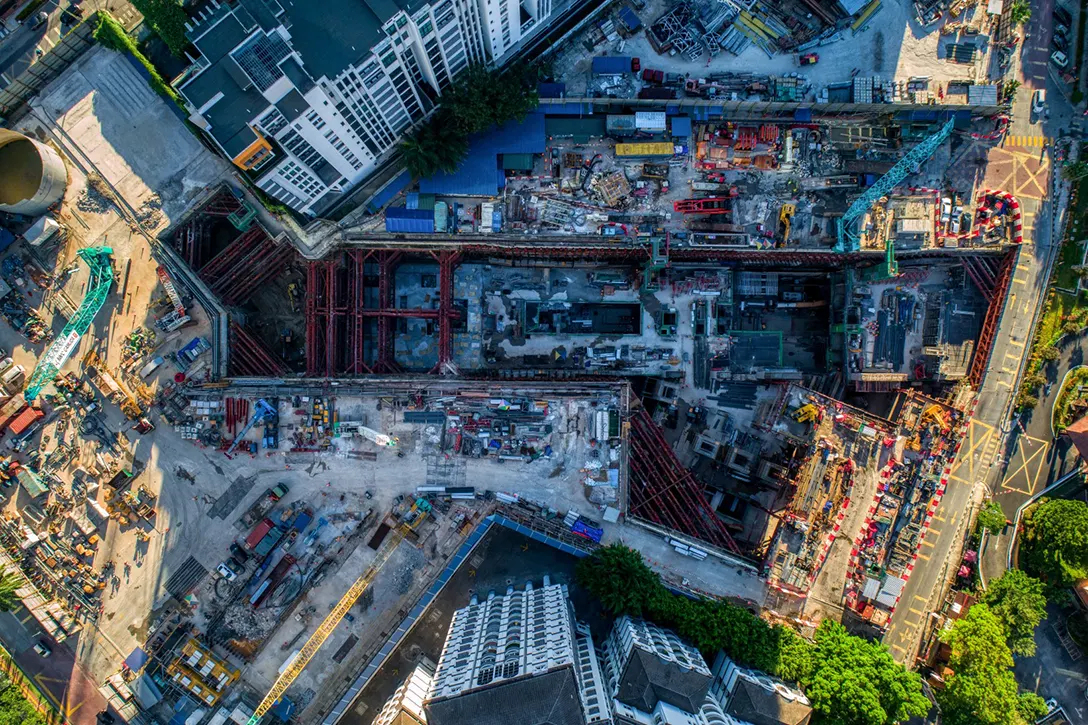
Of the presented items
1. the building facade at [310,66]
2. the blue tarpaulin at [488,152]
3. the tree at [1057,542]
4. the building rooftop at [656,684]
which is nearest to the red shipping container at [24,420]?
the building facade at [310,66]

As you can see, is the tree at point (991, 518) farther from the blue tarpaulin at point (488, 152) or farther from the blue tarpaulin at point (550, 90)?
the blue tarpaulin at point (550, 90)

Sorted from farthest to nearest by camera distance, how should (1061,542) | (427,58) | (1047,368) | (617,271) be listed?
(617,271)
(1047,368)
(1061,542)
(427,58)

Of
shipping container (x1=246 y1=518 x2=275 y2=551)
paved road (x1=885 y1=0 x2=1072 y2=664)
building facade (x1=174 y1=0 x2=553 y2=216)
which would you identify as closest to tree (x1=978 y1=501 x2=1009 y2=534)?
paved road (x1=885 y1=0 x2=1072 y2=664)

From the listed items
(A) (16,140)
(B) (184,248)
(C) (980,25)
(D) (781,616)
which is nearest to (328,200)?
(B) (184,248)

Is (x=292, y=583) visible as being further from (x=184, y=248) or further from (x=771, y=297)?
(x=771, y=297)

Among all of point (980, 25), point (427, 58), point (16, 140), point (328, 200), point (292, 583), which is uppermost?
point (980, 25)

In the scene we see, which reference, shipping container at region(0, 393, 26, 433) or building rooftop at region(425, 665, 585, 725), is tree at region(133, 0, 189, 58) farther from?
building rooftop at region(425, 665, 585, 725)

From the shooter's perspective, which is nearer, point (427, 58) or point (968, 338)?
point (427, 58)

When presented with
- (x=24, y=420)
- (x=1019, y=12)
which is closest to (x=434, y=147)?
(x=24, y=420)
